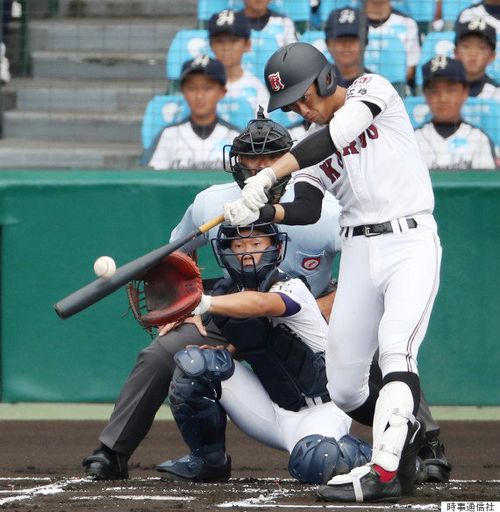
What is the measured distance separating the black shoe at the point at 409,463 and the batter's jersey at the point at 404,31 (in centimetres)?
376

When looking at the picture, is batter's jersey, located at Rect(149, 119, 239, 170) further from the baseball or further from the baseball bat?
the baseball

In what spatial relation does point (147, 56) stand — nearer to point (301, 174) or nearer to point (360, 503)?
point (301, 174)

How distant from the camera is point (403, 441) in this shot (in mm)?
4402

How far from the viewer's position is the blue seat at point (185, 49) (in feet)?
26.6

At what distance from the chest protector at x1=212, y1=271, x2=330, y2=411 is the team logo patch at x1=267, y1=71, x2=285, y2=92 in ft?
2.51

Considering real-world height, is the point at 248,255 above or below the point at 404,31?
below

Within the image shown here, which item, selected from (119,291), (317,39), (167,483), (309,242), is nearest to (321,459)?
(167,483)

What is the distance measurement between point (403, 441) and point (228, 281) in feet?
3.84

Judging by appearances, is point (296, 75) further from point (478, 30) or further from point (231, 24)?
point (478, 30)

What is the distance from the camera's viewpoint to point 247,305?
4801mm

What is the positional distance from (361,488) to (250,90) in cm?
401

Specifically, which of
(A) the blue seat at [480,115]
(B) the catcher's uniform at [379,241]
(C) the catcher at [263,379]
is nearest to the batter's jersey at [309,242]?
(C) the catcher at [263,379]

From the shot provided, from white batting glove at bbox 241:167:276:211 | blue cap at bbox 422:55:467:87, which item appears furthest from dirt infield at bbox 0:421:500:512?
blue cap at bbox 422:55:467:87

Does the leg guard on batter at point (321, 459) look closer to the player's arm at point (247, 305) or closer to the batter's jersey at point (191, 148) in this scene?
the player's arm at point (247, 305)
